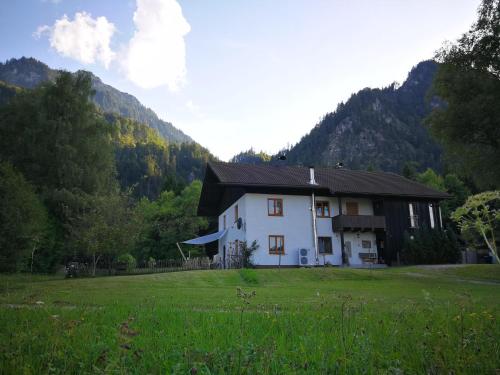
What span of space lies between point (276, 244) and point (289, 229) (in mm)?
1490

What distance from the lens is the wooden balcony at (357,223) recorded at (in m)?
31.6

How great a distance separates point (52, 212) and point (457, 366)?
1368 inches

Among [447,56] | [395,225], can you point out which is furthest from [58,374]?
[395,225]

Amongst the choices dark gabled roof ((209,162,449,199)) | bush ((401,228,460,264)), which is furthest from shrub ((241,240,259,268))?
bush ((401,228,460,264))

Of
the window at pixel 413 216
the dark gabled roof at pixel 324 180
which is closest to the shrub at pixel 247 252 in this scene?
the dark gabled roof at pixel 324 180

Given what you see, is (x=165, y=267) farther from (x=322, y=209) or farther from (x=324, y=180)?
(x=324, y=180)

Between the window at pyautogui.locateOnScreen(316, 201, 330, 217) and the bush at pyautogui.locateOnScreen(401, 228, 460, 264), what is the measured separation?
6.38 meters

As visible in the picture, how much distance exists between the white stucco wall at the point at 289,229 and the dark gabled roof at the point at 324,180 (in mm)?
1157

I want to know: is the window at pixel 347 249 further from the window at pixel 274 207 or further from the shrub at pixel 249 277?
the shrub at pixel 249 277

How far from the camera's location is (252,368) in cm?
351

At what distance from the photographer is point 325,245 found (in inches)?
1267

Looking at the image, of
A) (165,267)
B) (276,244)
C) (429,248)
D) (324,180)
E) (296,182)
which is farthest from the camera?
(324,180)

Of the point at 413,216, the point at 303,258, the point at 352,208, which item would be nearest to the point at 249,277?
the point at 303,258

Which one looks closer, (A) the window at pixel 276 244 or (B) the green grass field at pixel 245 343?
(B) the green grass field at pixel 245 343
